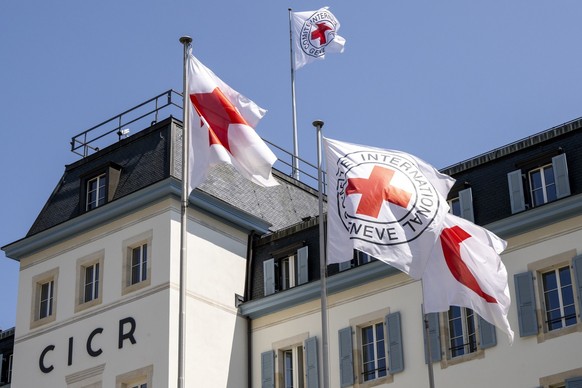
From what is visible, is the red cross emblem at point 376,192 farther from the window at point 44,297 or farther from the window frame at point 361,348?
the window at point 44,297

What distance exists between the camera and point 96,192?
144 feet

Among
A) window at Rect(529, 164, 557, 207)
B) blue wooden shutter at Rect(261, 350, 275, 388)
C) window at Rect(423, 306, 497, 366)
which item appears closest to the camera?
window at Rect(423, 306, 497, 366)

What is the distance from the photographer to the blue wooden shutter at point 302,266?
42188 millimetres

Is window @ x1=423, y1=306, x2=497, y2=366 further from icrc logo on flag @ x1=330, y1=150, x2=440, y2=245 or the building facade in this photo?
icrc logo on flag @ x1=330, y1=150, x2=440, y2=245

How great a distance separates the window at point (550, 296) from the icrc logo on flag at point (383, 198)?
632 cm

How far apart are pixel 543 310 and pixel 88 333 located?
1415cm

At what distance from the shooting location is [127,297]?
41.3 m

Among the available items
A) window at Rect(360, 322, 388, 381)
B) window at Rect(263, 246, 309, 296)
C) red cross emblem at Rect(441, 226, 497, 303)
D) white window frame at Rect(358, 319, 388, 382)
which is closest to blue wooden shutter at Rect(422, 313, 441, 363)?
white window frame at Rect(358, 319, 388, 382)

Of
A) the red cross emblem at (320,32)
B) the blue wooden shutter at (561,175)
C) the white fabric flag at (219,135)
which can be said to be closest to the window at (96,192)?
the white fabric flag at (219,135)

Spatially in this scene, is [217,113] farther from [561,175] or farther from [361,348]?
[361,348]

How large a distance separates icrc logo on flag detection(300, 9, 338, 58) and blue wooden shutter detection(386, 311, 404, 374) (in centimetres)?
1900

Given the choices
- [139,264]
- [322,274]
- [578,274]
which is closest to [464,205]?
[578,274]

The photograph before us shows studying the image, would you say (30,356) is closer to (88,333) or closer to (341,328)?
(88,333)

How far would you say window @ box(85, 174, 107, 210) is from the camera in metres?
43.7
